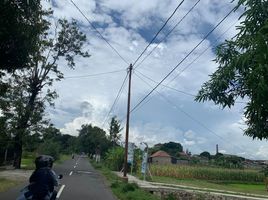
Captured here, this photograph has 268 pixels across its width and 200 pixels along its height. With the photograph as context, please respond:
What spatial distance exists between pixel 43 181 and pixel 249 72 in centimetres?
520

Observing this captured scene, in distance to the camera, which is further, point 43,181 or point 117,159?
point 117,159

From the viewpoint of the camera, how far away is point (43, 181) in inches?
380

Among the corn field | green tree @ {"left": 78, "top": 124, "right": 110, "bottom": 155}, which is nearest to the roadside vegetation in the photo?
the corn field

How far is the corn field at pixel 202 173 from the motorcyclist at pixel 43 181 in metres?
47.1

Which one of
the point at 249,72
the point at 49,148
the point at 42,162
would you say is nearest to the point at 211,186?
the point at 49,148

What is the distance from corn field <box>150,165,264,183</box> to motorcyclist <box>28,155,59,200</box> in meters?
47.1

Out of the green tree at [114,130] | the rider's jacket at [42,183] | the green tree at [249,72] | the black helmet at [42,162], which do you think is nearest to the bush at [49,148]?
the green tree at [114,130]

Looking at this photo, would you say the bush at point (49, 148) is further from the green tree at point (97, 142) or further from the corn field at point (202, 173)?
the green tree at point (97, 142)

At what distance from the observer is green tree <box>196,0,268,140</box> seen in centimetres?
586

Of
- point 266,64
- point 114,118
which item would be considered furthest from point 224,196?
point 114,118

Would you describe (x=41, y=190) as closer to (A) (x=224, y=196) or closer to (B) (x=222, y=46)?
(B) (x=222, y=46)

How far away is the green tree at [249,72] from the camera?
19.2 ft

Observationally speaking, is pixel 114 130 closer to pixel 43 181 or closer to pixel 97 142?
pixel 97 142

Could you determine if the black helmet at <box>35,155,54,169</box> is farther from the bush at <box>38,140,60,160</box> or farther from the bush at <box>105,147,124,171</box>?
the bush at <box>38,140,60,160</box>
